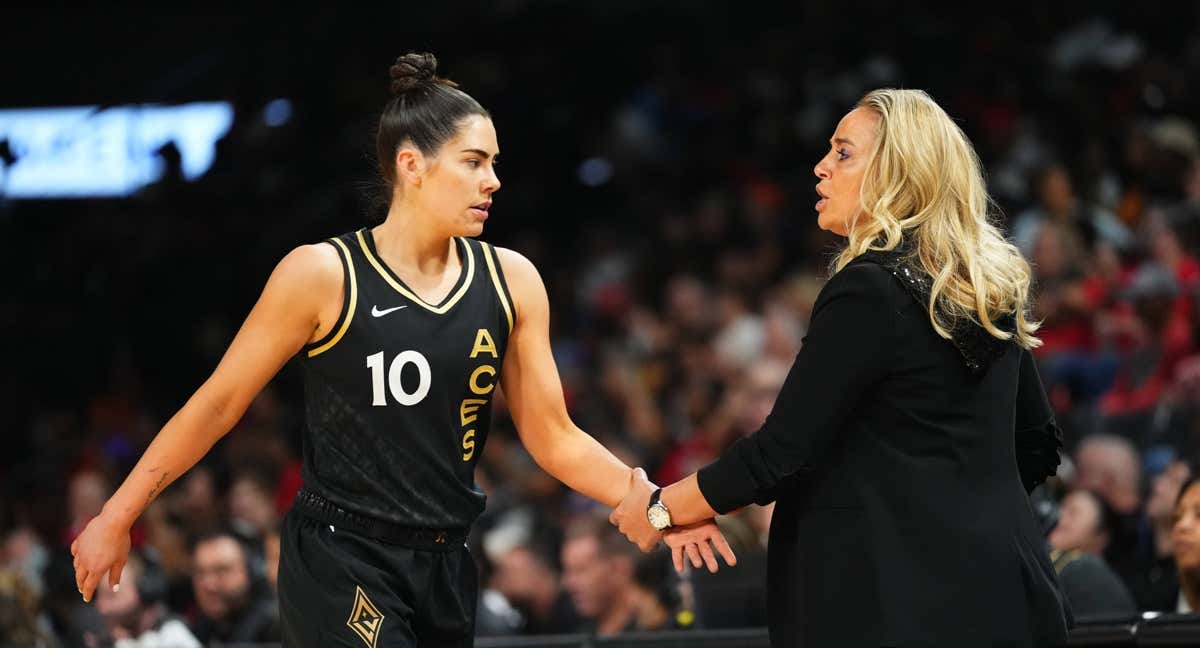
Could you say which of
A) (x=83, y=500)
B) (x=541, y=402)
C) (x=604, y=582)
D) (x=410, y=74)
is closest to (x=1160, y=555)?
(x=604, y=582)

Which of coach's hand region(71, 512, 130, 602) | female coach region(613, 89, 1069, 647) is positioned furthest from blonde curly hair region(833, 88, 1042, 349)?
coach's hand region(71, 512, 130, 602)

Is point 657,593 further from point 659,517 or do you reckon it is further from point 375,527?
point 375,527

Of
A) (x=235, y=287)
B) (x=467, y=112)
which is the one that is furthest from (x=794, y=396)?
(x=235, y=287)

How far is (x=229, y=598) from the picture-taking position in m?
6.64

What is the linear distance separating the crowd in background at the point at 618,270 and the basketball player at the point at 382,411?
7.39 feet

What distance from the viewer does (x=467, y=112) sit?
13.4ft

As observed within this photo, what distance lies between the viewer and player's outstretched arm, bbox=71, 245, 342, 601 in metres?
3.85

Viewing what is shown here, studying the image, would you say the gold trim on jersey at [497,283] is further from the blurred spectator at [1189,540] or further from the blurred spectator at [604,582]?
the blurred spectator at [604,582]

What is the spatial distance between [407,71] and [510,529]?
4.45 metres

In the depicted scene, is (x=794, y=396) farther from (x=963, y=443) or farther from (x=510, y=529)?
(x=510, y=529)

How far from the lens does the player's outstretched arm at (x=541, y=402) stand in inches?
164

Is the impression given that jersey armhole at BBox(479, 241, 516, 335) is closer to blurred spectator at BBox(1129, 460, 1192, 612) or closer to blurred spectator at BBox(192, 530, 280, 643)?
blurred spectator at BBox(1129, 460, 1192, 612)

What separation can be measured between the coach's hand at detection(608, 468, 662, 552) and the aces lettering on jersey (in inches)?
16.0

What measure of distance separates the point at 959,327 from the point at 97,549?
2035mm
